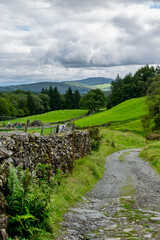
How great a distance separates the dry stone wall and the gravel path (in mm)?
1975

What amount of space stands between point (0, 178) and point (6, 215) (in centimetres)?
89

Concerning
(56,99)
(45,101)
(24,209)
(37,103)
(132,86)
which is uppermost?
(132,86)

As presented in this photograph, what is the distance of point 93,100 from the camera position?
120875mm

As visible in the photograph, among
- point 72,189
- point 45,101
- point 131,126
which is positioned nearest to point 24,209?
A: point 72,189

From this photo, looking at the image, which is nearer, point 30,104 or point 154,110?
point 154,110

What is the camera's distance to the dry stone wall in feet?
20.3

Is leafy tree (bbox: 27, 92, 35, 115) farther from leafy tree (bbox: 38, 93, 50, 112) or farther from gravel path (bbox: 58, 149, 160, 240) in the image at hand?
gravel path (bbox: 58, 149, 160, 240)

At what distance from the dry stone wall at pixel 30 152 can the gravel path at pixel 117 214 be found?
1975 mm

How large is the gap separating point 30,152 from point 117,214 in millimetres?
3931

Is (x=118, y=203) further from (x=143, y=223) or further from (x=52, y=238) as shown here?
(x=52, y=238)

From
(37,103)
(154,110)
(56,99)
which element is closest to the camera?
(154,110)

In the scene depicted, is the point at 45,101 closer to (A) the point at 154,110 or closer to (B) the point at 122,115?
(B) the point at 122,115

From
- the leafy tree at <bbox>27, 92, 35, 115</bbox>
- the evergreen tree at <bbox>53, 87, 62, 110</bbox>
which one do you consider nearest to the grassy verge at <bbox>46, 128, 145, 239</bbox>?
the leafy tree at <bbox>27, 92, 35, 115</bbox>

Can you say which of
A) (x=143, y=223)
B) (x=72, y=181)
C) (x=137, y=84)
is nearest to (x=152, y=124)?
(x=72, y=181)
